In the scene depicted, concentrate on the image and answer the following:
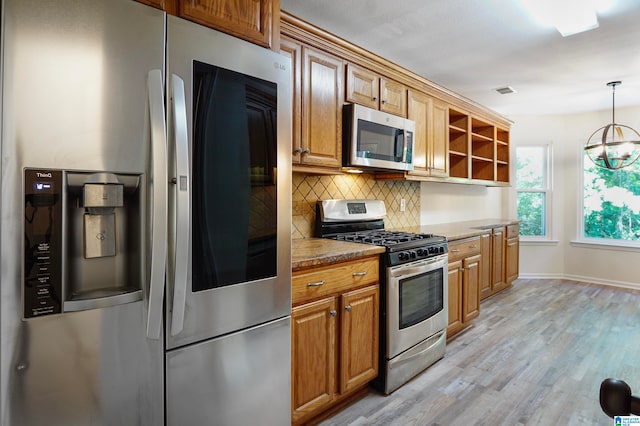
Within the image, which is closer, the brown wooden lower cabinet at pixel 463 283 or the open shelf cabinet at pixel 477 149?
the brown wooden lower cabinet at pixel 463 283

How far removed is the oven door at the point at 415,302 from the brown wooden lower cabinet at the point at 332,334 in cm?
12

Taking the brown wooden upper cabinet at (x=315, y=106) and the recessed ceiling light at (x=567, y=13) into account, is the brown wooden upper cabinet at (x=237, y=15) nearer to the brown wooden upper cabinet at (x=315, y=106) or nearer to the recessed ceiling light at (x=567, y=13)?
the brown wooden upper cabinet at (x=315, y=106)

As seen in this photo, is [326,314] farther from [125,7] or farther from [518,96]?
Answer: [518,96]

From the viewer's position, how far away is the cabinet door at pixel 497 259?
4316 mm

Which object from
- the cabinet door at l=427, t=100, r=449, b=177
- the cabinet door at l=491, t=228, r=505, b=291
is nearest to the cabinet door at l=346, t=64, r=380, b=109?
the cabinet door at l=427, t=100, r=449, b=177

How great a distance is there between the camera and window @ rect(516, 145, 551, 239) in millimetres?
5641

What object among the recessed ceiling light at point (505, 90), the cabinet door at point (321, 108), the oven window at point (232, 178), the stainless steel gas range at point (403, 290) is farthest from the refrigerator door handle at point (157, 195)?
the recessed ceiling light at point (505, 90)

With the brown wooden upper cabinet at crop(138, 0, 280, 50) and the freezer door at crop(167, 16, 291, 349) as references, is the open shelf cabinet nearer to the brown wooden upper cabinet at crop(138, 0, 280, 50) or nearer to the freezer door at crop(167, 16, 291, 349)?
the brown wooden upper cabinet at crop(138, 0, 280, 50)

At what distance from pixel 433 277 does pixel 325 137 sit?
4.34ft

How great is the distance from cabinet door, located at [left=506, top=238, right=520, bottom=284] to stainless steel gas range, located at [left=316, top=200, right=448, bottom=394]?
2.45 meters

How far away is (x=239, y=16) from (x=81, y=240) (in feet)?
3.54

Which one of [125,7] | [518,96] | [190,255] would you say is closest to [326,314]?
[190,255]

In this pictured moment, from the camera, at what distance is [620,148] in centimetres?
416

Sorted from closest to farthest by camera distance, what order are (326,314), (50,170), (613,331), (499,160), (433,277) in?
(50,170) → (326,314) → (433,277) → (613,331) → (499,160)
